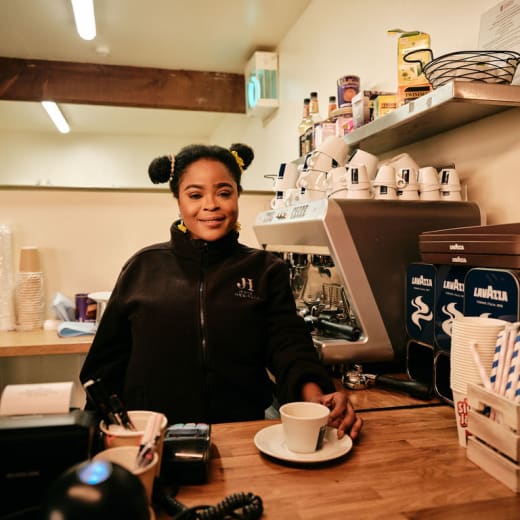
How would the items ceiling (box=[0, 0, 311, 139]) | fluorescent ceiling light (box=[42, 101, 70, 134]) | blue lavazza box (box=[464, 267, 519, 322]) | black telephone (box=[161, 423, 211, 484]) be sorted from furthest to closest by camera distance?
fluorescent ceiling light (box=[42, 101, 70, 134])
ceiling (box=[0, 0, 311, 139])
blue lavazza box (box=[464, 267, 519, 322])
black telephone (box=[161, 423, 211, 484])

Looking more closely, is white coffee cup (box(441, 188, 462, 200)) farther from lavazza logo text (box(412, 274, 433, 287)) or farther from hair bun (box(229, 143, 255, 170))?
hair bun (box(229, 143, 255, 170))

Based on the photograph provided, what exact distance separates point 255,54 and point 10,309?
2.37 metres

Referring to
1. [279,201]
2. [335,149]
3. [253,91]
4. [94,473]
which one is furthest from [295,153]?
[94,473]

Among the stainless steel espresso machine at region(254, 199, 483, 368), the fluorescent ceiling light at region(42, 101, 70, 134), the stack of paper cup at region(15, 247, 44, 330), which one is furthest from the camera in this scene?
the fluorescent ceiling light at region(42, 101, 70, 134)

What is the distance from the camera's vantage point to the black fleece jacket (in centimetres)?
124

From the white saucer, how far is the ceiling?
280cm

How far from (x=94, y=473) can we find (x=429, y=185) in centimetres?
129

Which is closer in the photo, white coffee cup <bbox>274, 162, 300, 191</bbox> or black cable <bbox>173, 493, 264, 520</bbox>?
black cable <bbox>173, 493, 264, 520</bbox>

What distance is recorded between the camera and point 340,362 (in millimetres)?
1354

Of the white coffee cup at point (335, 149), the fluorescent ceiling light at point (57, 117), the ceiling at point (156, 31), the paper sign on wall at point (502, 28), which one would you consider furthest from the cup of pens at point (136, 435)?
the fluorescent ceiling light at point (57, 117)

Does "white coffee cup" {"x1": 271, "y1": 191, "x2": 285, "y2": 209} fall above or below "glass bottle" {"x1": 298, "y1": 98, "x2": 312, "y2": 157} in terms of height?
below

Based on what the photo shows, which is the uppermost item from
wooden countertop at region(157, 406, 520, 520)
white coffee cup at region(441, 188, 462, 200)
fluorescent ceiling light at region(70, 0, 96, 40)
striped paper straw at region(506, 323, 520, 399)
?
fluorescent ceiling light at region(70, 0, 96, 40)

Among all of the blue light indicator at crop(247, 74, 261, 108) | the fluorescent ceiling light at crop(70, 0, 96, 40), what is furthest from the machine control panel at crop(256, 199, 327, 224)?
the blue light indicator at crop(247, 74, 261, 108)

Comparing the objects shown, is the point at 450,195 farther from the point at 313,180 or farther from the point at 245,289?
the point at 245,289
